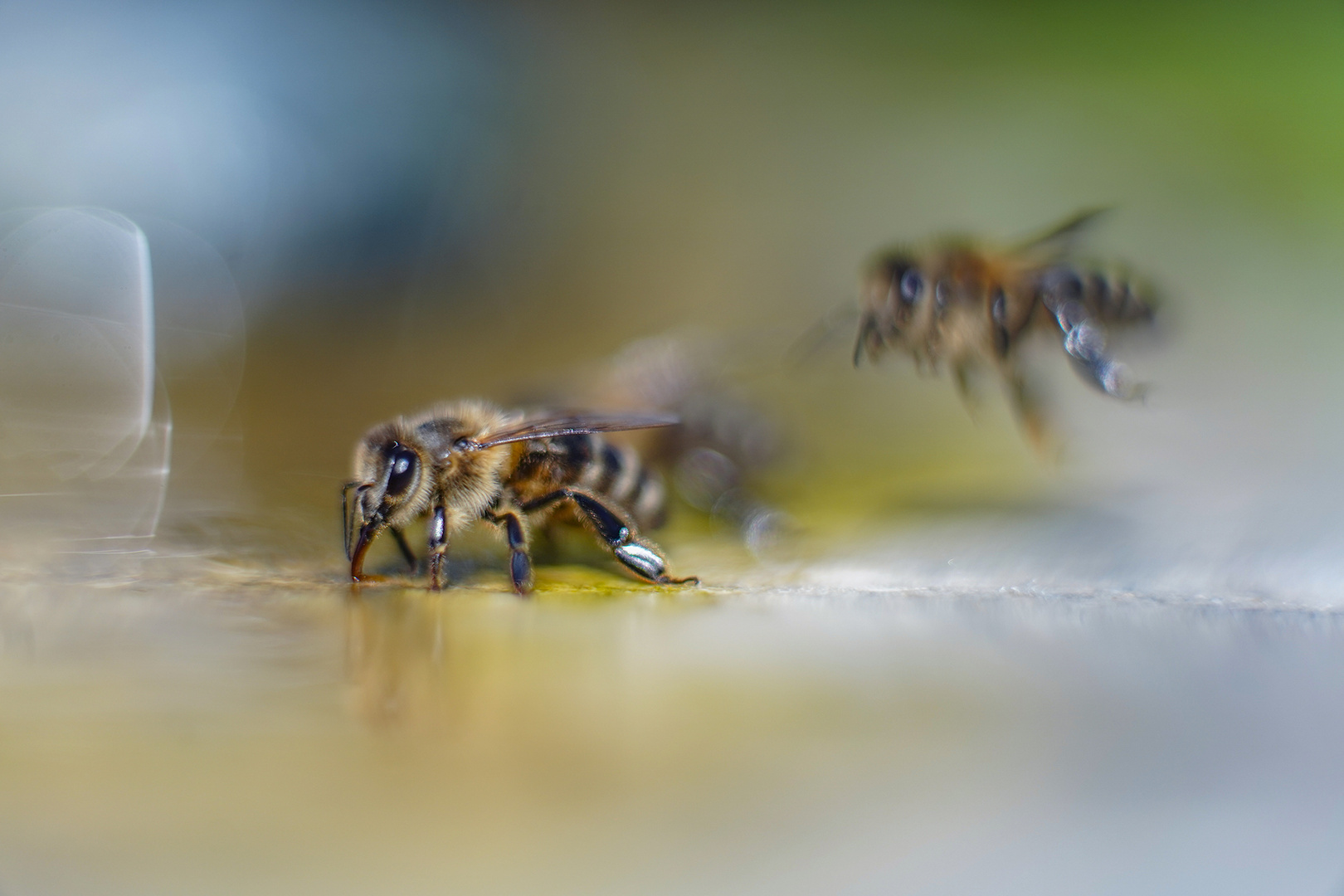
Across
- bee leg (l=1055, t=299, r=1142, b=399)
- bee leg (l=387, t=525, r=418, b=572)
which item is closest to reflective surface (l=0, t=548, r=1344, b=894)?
bee leg (l=387, t=525, r=418, b=572)

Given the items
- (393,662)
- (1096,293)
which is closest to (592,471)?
(393,662)

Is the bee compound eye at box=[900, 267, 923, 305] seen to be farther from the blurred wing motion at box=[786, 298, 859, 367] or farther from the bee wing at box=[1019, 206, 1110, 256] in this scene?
the blurred wing motion at box=[786, 298, 859, 367]

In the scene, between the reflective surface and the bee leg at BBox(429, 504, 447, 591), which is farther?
the bee leg at BBox(429, 504, 447, 591)

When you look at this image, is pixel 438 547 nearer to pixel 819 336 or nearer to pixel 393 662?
pixel 393 662

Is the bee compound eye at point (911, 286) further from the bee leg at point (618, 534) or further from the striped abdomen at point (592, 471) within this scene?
the bee leg at point (618, 534)

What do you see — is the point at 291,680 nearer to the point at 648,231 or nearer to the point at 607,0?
the point at 648,231

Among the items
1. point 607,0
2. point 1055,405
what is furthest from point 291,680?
point 607,0
